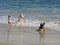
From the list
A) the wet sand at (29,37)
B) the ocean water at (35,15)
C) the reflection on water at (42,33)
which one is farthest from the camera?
the ocean water at (35,15)

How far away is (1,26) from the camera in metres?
19.0

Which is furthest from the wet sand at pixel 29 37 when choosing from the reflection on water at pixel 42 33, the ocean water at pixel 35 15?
the ocean water at pixel 35 15

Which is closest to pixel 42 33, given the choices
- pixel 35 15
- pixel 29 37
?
pixel 29 37

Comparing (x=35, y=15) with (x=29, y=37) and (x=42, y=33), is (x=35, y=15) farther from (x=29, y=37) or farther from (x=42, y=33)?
(x=29, y=37)

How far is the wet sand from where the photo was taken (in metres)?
13.8

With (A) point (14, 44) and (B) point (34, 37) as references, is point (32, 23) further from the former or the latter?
(A) point (14, 44)

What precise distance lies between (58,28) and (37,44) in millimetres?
4541

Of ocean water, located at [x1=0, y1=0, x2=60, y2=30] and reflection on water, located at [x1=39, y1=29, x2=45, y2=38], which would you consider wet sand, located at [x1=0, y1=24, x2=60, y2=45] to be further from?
ocean water, located at [x1=0, y1=0, x2=60, y2=30]

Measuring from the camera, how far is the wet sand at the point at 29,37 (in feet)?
45.3

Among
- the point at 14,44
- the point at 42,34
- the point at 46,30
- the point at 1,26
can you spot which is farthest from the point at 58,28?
the point at 14,44

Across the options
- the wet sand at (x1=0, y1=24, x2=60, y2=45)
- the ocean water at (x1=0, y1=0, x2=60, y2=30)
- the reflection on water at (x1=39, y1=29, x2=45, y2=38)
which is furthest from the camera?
the ocean water at (x1=0, y1=0, x2=60, y2=30)

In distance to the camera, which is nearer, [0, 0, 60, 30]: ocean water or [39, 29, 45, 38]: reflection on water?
[39, 29, 45, 38]: reflection on water

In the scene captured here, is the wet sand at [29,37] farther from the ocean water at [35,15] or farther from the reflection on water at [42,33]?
the ocean water at [35,15]

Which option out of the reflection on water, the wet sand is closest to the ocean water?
the reflection on water
